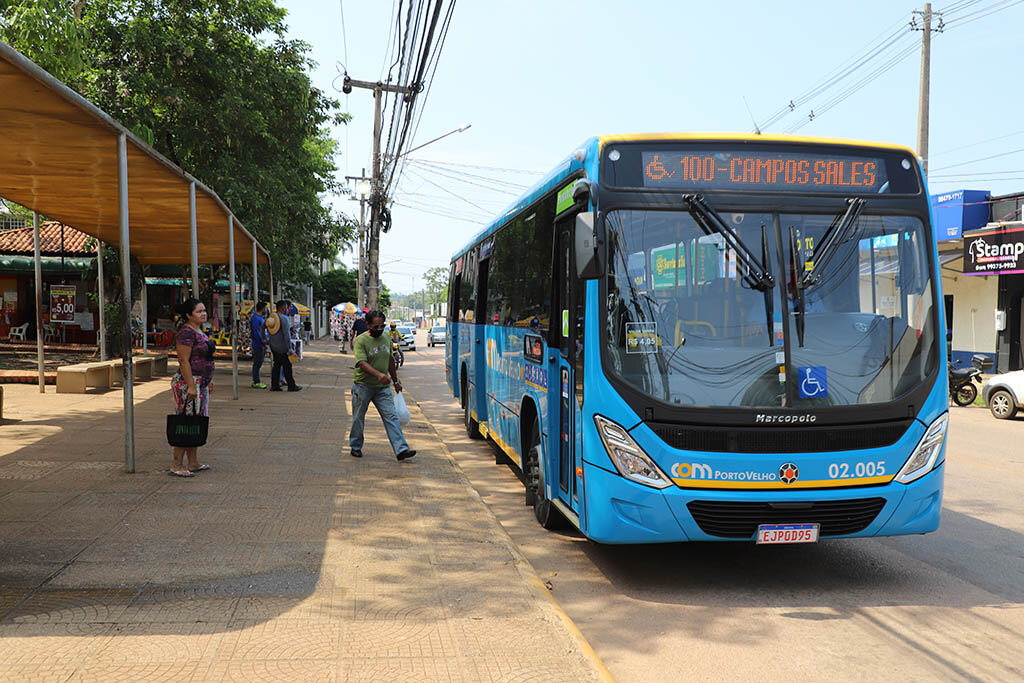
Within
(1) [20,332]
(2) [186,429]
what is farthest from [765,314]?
(1) [20,332]

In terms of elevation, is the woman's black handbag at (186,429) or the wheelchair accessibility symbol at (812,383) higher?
the wheelchair accessibility symbol at (812,383)

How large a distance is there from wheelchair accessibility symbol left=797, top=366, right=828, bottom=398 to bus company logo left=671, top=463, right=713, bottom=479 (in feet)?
2.55

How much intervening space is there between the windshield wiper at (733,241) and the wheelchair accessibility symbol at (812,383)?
1.92 ft

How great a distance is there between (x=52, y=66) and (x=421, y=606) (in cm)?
1106

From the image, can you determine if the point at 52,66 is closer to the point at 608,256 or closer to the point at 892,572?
the point at 608,256

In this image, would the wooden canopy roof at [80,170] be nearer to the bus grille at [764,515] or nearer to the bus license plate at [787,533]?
the bus grille at [764,515]

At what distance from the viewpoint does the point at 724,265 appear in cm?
548

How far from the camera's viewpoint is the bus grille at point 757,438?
521 centimetres

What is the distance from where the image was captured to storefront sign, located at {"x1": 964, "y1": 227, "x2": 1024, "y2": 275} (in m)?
21.4

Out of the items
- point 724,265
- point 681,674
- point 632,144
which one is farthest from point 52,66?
point 681,674

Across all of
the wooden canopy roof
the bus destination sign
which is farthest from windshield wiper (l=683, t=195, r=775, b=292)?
the wooden canopy roof

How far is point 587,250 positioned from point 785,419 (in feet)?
5.31

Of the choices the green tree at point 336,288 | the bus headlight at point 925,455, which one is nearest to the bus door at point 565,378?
the bus headlight at point 925,455

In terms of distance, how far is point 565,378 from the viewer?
6160mm
